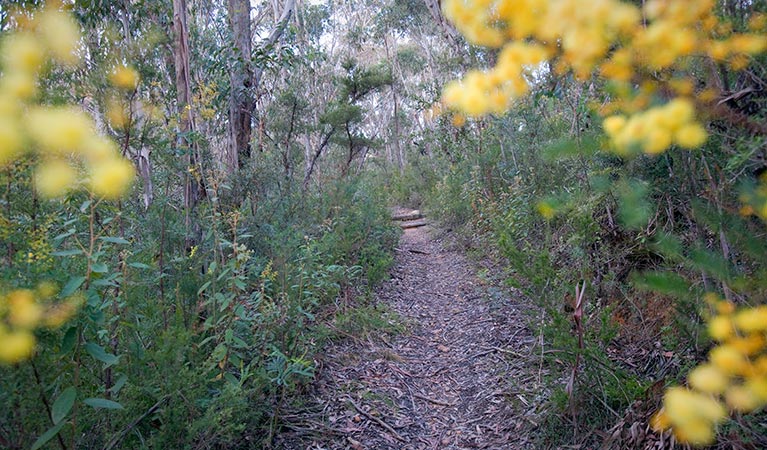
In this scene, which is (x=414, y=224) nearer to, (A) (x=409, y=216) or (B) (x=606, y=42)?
(A) (x=409, y=216)

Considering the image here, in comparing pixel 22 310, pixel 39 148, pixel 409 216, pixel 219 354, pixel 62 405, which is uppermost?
pixel 39 148

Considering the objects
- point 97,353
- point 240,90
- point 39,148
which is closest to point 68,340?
point 97,353

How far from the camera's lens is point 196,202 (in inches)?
152

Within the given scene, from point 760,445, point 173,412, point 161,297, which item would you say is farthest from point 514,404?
point 161,297

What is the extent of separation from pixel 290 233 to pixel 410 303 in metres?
1.77

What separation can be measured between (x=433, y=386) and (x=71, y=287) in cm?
265

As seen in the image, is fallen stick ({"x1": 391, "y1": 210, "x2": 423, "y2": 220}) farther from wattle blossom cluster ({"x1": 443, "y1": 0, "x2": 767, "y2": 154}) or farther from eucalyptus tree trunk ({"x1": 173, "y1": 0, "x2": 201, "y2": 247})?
wattle blossom cluster ({"x1": 443, "y1": 0, "x2": 767, "y2": 154})

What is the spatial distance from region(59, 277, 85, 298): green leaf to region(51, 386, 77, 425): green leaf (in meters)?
0.30

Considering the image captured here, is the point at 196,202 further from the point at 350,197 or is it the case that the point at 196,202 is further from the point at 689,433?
the point at 689,433

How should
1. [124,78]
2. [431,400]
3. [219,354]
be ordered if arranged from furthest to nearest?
[431,400]
[124,78]
[219,354]

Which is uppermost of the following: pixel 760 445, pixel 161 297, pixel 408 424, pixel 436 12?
pixel 436 12

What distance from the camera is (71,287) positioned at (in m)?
1.49

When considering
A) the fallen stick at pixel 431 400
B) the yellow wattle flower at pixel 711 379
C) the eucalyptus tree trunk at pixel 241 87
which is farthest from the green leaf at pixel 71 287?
the eucalyptus tree trunk at pixel 241 87

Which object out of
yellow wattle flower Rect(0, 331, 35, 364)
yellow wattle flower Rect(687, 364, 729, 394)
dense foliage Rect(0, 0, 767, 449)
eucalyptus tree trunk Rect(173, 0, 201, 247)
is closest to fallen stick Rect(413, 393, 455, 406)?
dense foliage Rect(0, 0, 767, 449)
